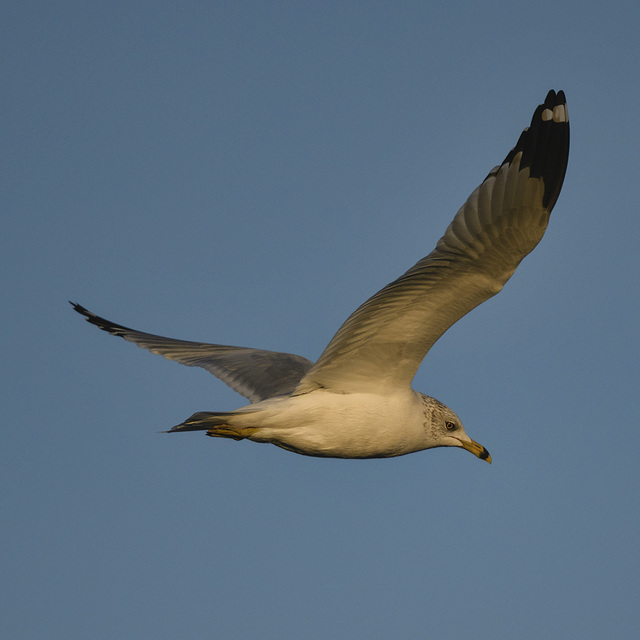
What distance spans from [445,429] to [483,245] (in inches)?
87.3

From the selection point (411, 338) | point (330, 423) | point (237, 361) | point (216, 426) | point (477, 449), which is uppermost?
point (411, 338)

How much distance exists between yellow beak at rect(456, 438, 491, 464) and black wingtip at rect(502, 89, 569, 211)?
8.51ft

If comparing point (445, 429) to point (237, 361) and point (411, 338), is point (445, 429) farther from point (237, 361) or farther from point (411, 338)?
point (237, 361)

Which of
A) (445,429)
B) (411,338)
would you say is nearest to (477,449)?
(445,429)

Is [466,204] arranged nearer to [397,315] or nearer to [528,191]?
[528,191]

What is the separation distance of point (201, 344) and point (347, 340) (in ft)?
11.4

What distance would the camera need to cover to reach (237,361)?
8977 mm

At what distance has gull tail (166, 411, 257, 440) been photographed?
649 cm

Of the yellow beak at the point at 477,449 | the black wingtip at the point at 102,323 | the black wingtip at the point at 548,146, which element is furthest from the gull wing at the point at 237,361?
the black wingtip at the point at 548,146

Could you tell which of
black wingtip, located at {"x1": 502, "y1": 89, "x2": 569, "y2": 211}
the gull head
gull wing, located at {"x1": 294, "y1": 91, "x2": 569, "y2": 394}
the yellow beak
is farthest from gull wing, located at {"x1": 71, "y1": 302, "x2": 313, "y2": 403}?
black wingtip, located at {"x1": 502, "y1": 89, "x2": 569, "y2": 211}

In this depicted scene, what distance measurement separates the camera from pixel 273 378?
841 cm

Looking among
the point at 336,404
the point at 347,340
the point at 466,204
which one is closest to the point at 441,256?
the point at 466,204

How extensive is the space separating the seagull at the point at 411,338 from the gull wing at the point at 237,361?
7cm

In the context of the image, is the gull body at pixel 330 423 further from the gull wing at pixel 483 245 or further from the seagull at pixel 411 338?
the gull wing at pixel 483 245
